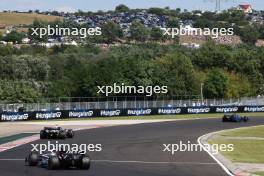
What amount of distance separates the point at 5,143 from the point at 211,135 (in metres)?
13.9

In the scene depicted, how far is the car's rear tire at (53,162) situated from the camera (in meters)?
23.1

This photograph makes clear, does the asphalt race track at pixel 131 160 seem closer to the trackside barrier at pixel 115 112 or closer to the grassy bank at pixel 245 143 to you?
the grassy bank at pixel 245 143

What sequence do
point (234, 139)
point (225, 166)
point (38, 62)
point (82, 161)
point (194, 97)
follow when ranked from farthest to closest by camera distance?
point (38, 62) → point (194, 97) → point (234, 139) → point (225, 166) → point (82, 161)

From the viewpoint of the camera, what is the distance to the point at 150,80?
298ft

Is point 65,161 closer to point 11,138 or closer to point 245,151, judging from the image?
point 245,151

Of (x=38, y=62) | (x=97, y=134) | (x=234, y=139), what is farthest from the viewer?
(x=38, y=62)

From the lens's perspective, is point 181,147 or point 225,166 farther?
point 181,147

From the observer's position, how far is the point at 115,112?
7225 centimetres

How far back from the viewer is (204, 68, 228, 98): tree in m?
106

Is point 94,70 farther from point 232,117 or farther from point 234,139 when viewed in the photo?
point 234,139

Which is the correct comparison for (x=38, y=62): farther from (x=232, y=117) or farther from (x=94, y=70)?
(x=232, y=117)

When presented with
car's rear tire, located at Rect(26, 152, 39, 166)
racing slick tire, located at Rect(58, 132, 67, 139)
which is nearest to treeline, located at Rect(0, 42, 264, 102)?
racing slick tire, located at Rect(58, 132, 67, 139)

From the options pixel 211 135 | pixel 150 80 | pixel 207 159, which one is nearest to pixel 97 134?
pixel 211 135

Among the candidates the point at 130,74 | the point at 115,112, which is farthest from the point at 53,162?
the point at 130,74
